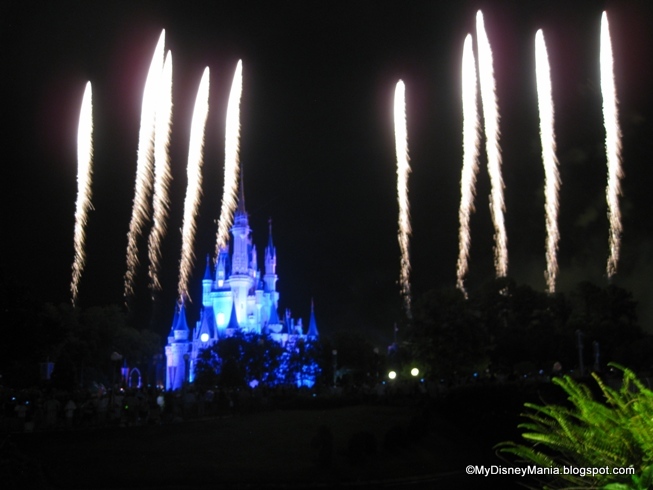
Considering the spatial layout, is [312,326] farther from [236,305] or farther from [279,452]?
[279,452]

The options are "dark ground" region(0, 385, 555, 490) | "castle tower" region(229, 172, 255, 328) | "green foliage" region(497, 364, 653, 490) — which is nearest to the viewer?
"green foliage" region(497, 364, 653, 490)

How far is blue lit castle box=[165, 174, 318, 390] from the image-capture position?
11188cm

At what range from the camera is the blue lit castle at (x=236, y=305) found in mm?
111875

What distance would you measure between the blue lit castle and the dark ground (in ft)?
262

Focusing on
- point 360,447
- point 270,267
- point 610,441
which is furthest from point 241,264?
point 610,441

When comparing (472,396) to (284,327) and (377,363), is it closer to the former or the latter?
(377,363)

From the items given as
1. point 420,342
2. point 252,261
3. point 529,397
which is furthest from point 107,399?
point 252,261

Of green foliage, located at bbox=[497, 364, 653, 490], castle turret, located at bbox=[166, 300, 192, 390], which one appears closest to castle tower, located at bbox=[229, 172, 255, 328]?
castle turret, located at bbox=[166, 300, 192, 390]

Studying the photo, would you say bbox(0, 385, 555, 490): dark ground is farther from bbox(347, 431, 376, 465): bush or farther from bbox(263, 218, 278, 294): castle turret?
bbox(263, 218, 278, 294): castle turret

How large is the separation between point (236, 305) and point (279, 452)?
303ft

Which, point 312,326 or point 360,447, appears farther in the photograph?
point 312,326

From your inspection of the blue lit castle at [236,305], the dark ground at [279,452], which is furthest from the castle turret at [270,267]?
the dark ground at [279,452]

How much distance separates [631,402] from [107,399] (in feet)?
91.7

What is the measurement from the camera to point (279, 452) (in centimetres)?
2509
